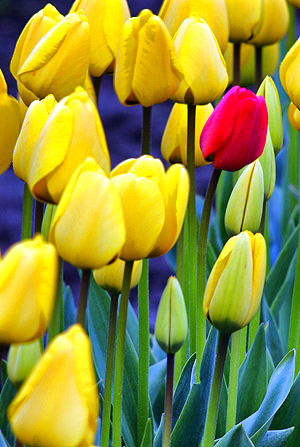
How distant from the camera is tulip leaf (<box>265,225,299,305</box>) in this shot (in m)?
1.27

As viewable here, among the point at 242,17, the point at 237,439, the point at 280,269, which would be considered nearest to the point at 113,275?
the point at 237,439

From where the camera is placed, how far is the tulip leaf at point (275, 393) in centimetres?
84

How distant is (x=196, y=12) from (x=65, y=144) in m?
0.33

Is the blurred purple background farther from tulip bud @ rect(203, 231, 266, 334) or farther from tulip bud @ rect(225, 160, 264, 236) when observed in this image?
tulip bud @ rect(203, 231, 266, 334)

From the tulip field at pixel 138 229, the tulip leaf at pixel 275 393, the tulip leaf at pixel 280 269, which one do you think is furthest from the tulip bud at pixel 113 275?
the tulip leaf at pixel 280 269

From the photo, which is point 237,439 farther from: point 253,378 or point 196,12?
point 196,12

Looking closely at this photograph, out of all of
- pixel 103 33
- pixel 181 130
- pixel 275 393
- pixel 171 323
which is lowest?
pixel 275 393

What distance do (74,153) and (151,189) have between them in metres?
0.07

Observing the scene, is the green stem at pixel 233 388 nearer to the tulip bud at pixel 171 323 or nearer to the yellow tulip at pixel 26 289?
the tulip bud at pixel 171 323

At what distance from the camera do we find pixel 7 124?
764mm

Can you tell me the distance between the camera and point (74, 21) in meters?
0.74

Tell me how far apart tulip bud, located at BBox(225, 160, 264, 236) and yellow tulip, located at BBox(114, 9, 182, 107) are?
0.11 metres

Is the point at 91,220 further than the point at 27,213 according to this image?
No

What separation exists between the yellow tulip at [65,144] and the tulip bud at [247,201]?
0.22 meters
